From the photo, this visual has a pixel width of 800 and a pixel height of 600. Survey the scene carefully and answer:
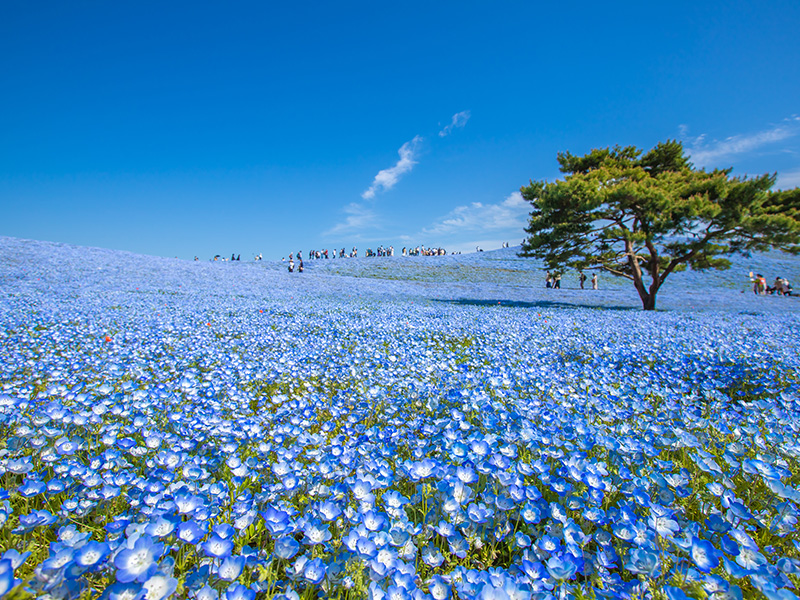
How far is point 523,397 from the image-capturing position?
13.8 ft

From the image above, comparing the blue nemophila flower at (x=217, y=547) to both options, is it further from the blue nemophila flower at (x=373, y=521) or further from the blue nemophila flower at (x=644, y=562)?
the blue nemophila flower at (x=644, y=562)

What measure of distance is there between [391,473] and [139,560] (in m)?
1.32

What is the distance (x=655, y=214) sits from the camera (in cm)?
1620

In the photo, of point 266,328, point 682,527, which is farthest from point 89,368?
point 682,527

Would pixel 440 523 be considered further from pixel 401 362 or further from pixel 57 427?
pixel 401 362

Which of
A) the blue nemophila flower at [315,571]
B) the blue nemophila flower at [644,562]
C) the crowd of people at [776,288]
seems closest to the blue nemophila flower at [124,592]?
the blue nemophila flower at [315,571]

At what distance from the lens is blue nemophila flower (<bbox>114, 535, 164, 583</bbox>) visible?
134 cm

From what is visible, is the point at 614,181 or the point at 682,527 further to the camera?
the point at 614,181

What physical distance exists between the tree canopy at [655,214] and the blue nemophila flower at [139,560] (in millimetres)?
17379

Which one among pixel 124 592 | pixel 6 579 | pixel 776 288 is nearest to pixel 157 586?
→ pixel 124 592

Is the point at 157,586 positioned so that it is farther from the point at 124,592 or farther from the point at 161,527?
the point at 161,527

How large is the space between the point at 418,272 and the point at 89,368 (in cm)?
3771

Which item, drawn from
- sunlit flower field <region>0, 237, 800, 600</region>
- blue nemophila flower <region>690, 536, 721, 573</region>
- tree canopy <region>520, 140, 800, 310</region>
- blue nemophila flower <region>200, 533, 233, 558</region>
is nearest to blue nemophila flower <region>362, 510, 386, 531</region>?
sunlit flower field <region>0, 237, 800, 600</region>

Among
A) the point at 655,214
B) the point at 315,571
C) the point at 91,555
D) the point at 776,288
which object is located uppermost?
the point at 655,214
